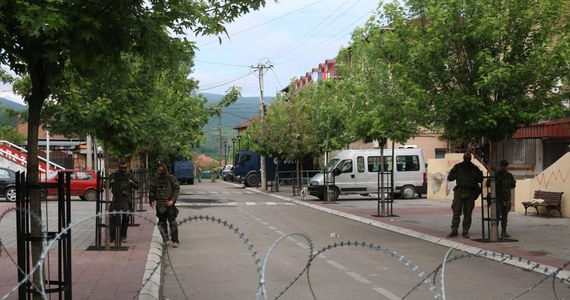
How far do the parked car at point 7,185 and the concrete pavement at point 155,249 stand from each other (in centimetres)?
744

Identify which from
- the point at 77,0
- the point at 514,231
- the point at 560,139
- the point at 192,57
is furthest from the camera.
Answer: the point at 560,139

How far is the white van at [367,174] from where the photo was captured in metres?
31.6

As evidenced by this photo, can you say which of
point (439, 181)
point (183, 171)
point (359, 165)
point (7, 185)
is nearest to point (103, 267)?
point (7, 185)

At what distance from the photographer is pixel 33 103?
593 cm

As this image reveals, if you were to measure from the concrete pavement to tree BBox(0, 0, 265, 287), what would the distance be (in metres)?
1.23

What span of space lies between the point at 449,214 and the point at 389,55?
871 cm

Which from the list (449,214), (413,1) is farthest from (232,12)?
(449,214)

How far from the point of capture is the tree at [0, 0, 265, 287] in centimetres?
524

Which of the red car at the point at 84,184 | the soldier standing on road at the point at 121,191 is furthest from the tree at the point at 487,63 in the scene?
the red car at the point at 84,184

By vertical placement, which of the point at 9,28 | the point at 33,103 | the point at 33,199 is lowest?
the point at 33,199

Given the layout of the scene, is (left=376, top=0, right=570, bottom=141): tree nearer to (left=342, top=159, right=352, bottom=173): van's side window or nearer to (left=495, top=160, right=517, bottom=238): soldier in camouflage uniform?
(left=495, top=160, right=517, bottom=238): soldier in camouflage uniform

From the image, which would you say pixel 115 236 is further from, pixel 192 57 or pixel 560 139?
pixel 560 139

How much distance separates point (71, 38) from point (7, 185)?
26867 millimetres

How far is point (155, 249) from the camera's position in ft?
42.1
